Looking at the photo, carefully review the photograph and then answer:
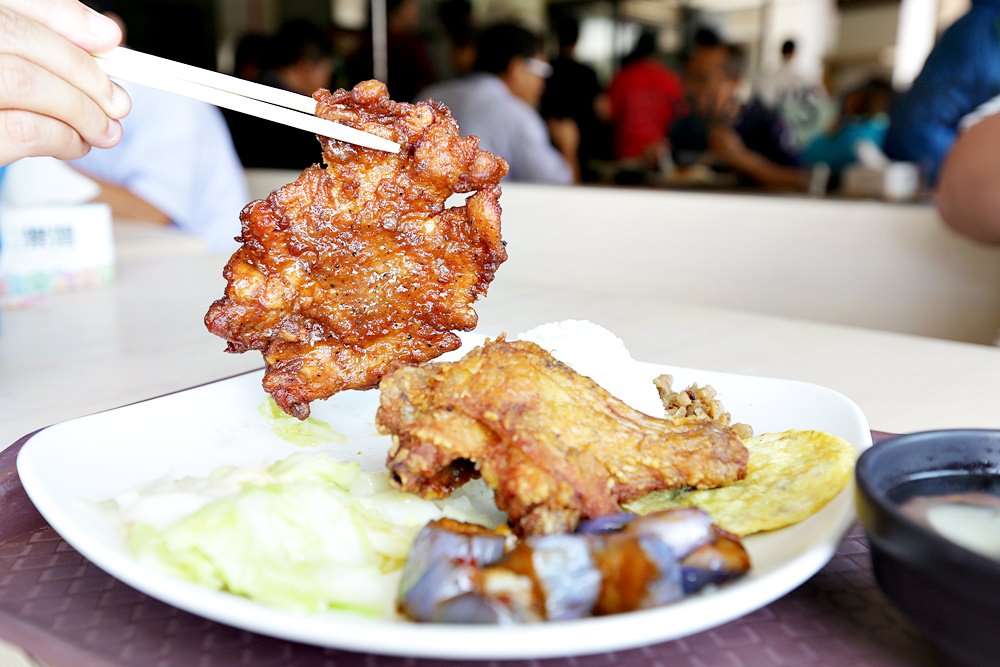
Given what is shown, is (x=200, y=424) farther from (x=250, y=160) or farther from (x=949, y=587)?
(x=250, y=160)

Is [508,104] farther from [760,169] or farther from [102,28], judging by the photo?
[102,28]

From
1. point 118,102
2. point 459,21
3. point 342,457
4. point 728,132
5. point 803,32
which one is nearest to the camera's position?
point 342,457

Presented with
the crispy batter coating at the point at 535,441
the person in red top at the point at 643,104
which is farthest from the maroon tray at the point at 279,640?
the person in red top at the point at 643,104

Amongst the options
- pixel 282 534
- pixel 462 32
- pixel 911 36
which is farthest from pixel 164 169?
pixel 911 36

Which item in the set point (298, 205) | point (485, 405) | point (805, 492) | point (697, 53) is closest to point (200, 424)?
point (298, 205)

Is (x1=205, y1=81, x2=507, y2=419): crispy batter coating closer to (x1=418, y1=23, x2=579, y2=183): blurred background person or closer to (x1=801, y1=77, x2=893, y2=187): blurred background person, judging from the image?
(x1=418, y1=23, x2=579, y2=183): blurred background person

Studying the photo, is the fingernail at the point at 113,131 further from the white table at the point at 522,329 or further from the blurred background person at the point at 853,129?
the blurred background person at the point at 853,129
